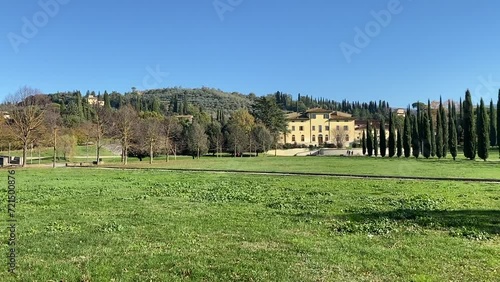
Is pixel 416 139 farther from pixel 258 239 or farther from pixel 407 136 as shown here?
pixel 258 239

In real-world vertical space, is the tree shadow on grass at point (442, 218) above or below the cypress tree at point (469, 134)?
below

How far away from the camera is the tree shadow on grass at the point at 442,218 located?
31.7 feet

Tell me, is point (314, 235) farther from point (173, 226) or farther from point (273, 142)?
point (273, 142)

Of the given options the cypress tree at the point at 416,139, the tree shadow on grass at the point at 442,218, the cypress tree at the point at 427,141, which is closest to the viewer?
the tree shadow on grass at the point at 442,218

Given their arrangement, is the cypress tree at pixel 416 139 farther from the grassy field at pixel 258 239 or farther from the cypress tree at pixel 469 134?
the grassy field at pixel 258 239

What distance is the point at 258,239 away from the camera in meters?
8.24

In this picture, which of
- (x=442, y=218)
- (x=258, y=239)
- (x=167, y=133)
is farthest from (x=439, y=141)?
(x=258, y=239)

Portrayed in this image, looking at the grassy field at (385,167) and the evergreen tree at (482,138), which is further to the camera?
the evergreen tree at (482,138)

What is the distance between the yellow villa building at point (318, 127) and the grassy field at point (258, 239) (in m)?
115

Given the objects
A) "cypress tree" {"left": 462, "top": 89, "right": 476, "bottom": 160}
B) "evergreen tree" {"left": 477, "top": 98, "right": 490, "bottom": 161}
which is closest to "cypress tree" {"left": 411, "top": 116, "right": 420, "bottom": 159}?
"cypress tree" {"left": 462, "top": 89, "right": 476, "bottom": 160}

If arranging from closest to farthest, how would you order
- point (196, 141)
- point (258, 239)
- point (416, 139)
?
1. point (258, 239)
2. point (416, 139)
3. point (196, 141)

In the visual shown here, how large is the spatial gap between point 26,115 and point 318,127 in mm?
97367

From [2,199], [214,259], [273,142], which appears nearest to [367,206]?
[214,259]

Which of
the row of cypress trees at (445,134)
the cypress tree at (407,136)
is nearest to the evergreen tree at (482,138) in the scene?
the row of cypress trees at (445,134)
